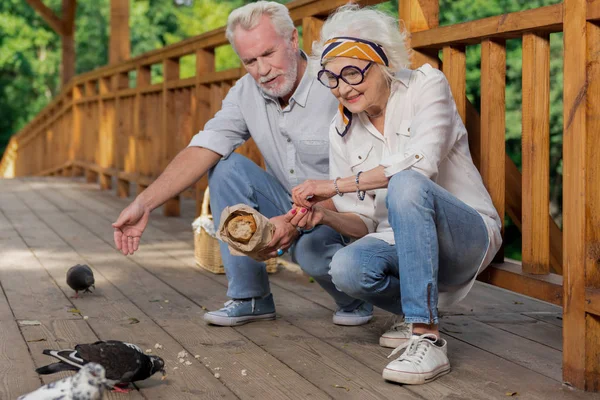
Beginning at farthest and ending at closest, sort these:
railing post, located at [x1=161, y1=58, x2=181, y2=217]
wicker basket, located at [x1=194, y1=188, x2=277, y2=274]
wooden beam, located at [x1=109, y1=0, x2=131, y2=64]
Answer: wooden beam, located at [x1=109, y1=0, x2=131, y2=64] < railing post, located at [x1=161, y1=58, x2=181, y2=217] < wicker basket, located at [x1=194, y1=188, x2=277, y2=274]

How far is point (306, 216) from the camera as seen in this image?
9.52ft

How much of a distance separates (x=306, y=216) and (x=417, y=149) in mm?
457

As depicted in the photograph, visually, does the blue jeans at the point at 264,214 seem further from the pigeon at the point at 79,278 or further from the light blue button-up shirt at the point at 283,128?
the pigeon at the point at 79,278

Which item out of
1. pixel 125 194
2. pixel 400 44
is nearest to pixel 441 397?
pixel 400 44

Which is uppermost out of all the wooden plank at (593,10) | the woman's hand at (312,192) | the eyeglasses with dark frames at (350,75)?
the wooden plank at (593,10)

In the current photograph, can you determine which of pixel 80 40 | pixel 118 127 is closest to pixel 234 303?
pixel 118 127

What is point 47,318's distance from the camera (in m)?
3.46

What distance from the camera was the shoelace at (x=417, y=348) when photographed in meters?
2.61

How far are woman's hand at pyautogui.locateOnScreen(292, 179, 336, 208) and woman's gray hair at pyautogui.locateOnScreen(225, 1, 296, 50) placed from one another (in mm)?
749

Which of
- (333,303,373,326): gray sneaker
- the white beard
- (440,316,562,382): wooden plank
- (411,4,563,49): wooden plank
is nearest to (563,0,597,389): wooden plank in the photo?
(411,4,563,49): wooden plank

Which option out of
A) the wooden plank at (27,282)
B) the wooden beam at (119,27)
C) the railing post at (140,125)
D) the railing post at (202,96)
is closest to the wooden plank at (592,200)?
the wooden plank at (27,282)

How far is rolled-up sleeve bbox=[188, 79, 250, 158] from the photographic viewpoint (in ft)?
11.3

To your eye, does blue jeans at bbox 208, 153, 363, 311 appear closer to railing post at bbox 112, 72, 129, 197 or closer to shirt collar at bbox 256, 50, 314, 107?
shirt collar at bbox 256, 50, 314, 107

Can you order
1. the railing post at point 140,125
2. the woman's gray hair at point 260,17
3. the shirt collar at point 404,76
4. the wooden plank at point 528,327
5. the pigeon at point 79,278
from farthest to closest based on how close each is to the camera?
1. the railing post at point 140,125
2. the pigeon at point 79,278
3. the woman's gray hair at point 260,17
4. the wooden plank at point 528,327
5. the shirt collar at point 404,76
